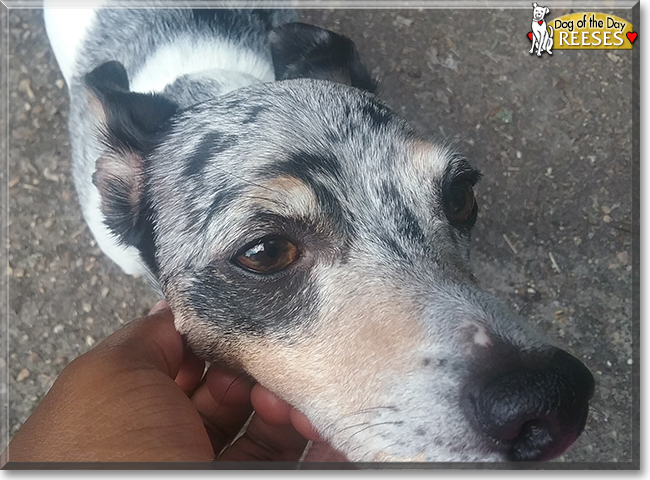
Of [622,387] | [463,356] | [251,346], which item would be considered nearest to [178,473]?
[251,346]

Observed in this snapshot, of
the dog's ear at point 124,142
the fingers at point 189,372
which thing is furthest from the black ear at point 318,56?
the fingers at point 189,372

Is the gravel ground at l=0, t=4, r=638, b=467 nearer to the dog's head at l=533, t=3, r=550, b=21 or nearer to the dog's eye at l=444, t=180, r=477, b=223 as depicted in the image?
the dog's head at l=533, t=3, r=550, b=21

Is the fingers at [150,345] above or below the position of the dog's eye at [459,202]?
below

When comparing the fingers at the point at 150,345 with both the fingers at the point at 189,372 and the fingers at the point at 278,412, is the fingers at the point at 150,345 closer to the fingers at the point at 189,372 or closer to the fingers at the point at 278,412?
the fingers at the point at 189,372

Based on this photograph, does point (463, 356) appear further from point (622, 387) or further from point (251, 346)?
point (622, 387)

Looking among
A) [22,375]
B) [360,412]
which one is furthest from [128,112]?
[360,412]

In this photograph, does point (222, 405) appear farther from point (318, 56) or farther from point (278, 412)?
point (318, 56)

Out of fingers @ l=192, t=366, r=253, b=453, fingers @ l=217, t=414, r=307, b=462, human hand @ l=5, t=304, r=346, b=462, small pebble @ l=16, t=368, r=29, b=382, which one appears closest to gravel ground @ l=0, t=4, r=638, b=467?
small pebble @ l=16, t=368, r=29, b=382
